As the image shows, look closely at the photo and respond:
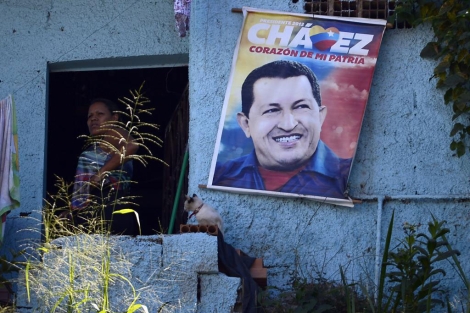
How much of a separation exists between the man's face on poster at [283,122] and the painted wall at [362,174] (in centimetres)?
28

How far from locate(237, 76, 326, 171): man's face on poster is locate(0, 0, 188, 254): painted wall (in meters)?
1.20

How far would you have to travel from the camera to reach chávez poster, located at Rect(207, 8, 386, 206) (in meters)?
7.09

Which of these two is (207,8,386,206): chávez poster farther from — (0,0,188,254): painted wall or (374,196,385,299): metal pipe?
(0,0,188,254): painted wall

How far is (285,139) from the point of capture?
7160 millimetres

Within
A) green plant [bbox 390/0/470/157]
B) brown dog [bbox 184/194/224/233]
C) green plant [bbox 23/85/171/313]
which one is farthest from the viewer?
green plant [bbox 390/0/470/157]

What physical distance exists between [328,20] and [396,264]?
197 cm

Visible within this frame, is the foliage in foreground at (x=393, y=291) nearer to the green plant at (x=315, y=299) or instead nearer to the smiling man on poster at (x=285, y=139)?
the green plant at (x=315, y=299)

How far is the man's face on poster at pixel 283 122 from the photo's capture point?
7.13 meters

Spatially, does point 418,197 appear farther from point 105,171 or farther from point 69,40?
point 69,40

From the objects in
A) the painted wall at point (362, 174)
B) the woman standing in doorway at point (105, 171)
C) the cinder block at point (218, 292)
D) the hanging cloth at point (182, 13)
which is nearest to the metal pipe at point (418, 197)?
the painted wall at point (362, 174)

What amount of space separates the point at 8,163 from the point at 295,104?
A: 222cm

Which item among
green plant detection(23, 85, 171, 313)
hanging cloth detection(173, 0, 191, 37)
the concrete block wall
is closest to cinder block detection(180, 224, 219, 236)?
the concrete block wall

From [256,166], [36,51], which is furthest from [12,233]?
[256,166]

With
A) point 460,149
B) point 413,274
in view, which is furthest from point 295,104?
point 413,274
